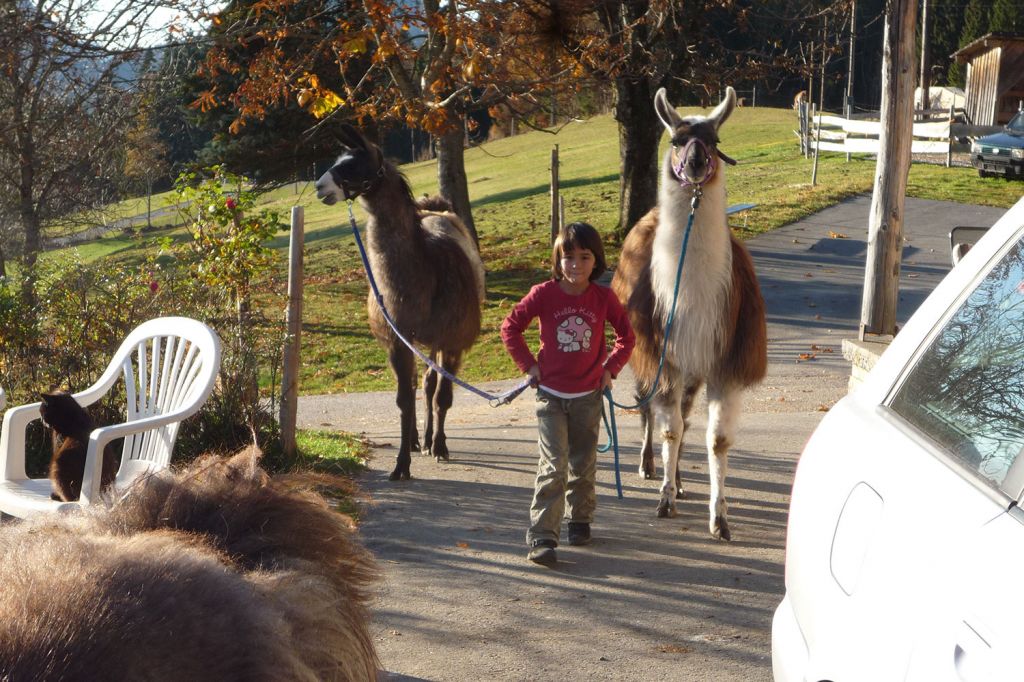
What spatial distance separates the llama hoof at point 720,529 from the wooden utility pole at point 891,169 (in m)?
2.55

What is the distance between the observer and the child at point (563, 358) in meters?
5.50

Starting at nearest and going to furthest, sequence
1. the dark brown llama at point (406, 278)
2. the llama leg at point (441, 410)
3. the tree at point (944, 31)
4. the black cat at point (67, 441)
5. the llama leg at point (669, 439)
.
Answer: the black cat at point (67, 441) → the llama leg at point (669, 439) → the dark brown llama at point (406, 278) → the llama leg at point (441, 410) → the tree at point (944, 31)

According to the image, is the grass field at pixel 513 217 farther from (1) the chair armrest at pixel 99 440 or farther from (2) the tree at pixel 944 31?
(2) the tree at pixel 944 31

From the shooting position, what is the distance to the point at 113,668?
138cm

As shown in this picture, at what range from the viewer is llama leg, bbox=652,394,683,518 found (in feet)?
20.7

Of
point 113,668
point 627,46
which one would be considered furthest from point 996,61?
point 113,668

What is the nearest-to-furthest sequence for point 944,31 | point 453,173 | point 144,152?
1. point 144,152
2. point 453,173
3. point 944,31

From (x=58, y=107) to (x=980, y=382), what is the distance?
12075 millimetres

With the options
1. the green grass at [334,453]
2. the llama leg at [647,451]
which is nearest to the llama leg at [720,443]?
the llama leg at [647,451]

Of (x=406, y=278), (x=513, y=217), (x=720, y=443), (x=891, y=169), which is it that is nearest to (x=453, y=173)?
(x=513, y=217)

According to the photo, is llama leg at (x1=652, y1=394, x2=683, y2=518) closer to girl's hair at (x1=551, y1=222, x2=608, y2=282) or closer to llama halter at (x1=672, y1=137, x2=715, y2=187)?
girl's hair at (x1=551, y1=222, x2=608, y2=282)

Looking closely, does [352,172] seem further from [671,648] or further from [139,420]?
[671,648]

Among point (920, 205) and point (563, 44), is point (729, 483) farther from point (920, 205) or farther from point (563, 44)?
point (920, 205)

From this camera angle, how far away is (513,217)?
89.3 feet
